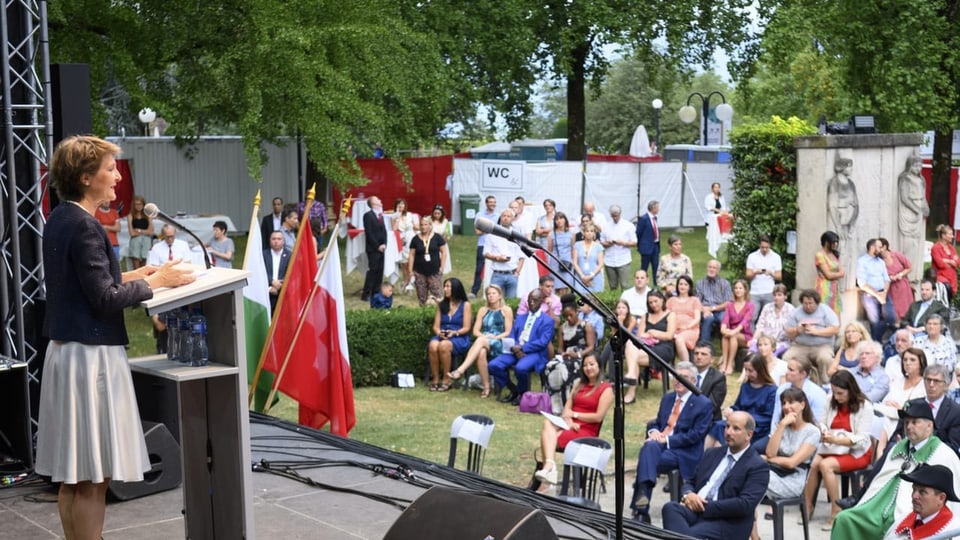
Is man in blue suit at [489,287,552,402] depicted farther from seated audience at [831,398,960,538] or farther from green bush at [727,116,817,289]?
seated audience at [831,398,960,538]

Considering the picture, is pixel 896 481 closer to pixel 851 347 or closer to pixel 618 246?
pixel 851 347

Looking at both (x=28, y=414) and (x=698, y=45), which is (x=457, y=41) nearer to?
(x=698, y=45)

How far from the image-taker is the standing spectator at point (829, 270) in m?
15.3

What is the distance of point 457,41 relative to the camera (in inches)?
927

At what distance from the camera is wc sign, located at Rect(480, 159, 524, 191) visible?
86.0 feet

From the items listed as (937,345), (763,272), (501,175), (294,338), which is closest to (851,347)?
(937,345)

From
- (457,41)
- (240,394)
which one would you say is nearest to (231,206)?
(457,41)

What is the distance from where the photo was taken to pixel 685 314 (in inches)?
564

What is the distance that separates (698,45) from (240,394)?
76.2 ft

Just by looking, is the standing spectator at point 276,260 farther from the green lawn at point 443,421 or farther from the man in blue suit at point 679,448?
the man in blue suit at point 679,448

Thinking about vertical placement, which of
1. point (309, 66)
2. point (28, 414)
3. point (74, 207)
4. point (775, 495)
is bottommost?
point (775, 495)

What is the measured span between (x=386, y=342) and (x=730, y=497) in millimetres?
6898

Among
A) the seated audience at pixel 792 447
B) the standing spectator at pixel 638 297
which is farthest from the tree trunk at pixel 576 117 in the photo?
the seated audience at pixel 792 447

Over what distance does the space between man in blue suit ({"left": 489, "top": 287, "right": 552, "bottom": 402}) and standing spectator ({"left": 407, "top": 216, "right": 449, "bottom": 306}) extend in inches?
149
